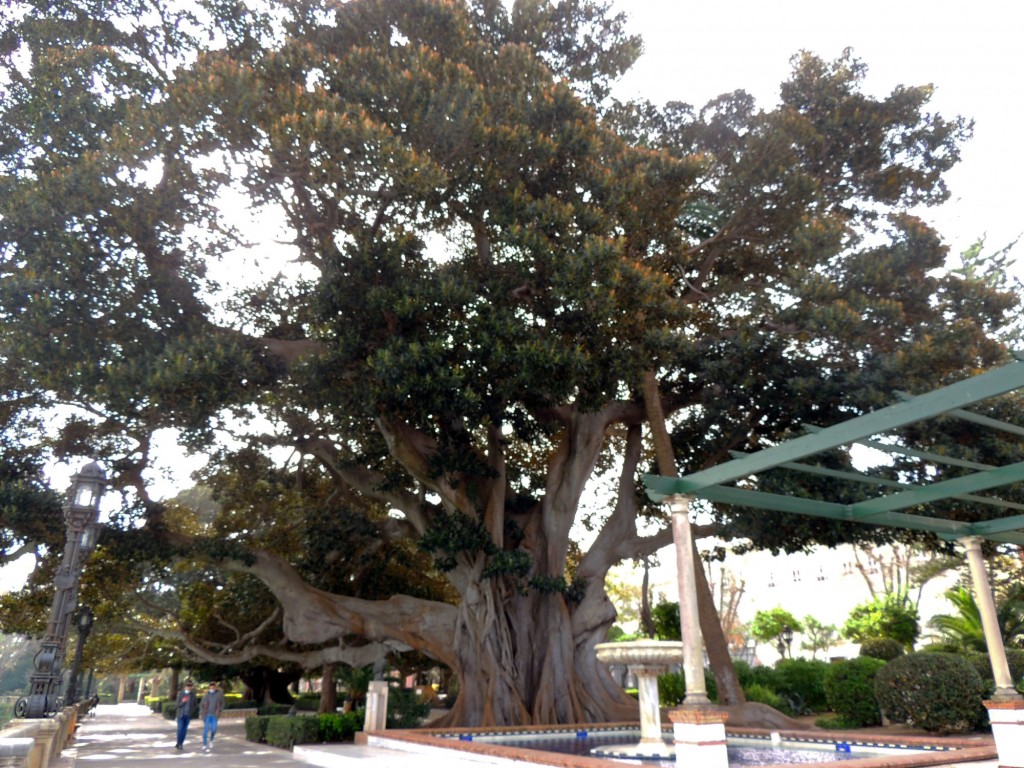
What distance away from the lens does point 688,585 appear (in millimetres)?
6918

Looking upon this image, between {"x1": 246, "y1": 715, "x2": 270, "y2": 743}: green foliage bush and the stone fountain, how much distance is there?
30.8ft

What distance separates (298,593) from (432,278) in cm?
767

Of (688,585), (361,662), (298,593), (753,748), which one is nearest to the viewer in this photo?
(688,585)

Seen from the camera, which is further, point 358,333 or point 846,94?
point 846,94

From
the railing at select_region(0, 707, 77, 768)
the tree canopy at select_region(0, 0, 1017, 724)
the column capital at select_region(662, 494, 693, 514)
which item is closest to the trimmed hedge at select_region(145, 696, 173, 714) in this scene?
the tree canopy at select_region(0, 0, 1017, 724)

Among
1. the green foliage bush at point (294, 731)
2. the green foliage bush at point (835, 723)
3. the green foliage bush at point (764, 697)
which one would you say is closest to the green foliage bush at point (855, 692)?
the green foliage bush at point (835, 723)

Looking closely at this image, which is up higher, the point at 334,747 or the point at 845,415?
→ the point at 845,415

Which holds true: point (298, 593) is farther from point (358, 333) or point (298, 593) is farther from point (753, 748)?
point (753, 748)

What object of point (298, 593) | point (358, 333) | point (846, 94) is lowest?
point (298, 593)

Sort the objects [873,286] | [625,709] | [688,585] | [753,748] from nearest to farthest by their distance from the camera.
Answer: [688,585] → [753,748] → [873,286] → [625,709]

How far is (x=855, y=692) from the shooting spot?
47.6 feet

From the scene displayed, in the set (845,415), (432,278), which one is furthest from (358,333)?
(845,415)

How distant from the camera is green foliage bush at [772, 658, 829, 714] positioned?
68.8 feet

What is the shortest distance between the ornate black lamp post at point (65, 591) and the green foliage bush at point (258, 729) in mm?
8938
